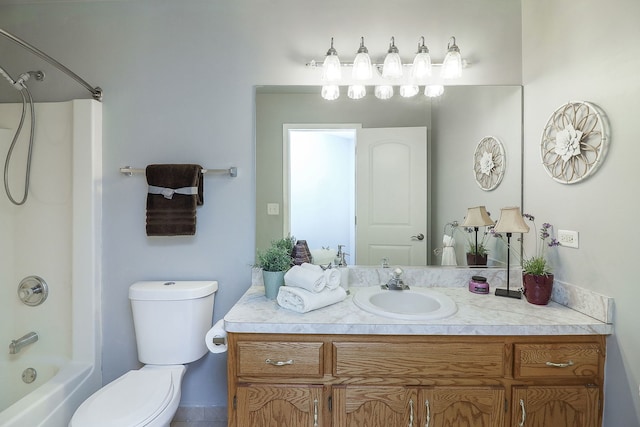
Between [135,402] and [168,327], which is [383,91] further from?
[135,402]

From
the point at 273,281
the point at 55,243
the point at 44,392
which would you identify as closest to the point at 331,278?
the point at 273,281

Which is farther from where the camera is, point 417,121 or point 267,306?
point 417,121

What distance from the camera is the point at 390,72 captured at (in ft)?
5.18

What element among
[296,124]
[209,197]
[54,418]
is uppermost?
[296,124]

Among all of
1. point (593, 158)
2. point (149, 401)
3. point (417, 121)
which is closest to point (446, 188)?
point (417, 121)

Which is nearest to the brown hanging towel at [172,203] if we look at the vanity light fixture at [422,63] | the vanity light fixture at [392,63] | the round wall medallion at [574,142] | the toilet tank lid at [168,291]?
the toilet tank lid at [168,291]

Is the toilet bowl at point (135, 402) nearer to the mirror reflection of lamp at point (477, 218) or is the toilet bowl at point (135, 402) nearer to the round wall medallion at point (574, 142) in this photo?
the mirror reflection of lamp at point (477, 218)

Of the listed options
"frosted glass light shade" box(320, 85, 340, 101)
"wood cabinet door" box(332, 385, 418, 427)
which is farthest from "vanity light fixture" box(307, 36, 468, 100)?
"wood cabinet door" box(332, 385, 418, 427)

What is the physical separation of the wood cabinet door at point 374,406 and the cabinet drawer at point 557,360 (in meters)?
0.44

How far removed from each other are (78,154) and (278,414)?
5.66ft

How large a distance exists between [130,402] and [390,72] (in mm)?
1998

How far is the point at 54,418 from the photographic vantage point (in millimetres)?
1351

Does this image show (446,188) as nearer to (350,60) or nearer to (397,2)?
(350,60)

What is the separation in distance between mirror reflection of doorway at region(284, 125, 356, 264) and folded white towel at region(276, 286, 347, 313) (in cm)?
38
